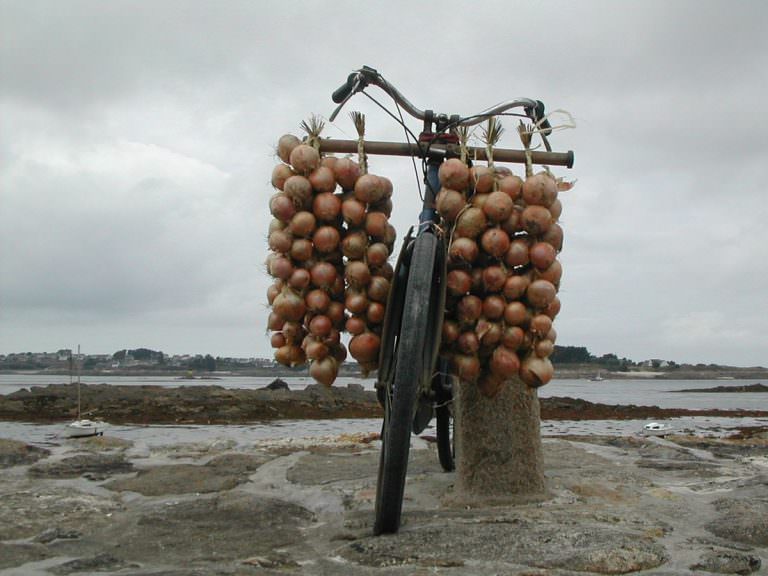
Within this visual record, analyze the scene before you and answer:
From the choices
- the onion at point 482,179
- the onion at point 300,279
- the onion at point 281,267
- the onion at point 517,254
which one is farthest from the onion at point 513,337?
the onion at point 281,267

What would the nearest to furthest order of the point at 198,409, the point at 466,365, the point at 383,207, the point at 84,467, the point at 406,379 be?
the point at 406,379
the point at 466,365
the point at 383,207
the point at 84,467
the point at 198,409

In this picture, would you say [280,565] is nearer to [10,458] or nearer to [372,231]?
[372,231]

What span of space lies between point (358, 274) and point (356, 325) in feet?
1.05

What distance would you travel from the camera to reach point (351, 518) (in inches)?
205

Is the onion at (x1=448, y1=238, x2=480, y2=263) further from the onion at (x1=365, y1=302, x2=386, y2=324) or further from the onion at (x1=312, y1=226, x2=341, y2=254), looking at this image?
the onion at (x1=312, y1=226, x2=341, y2=254)

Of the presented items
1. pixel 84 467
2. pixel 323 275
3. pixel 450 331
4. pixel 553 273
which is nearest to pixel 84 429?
pixel 84 467

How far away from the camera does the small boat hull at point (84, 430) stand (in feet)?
40.3

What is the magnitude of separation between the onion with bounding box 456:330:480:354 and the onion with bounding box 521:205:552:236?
0.72 meters

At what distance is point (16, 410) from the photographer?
19.9 meters

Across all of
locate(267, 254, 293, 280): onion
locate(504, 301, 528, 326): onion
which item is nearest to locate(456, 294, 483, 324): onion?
locate(504, 301, 528, 326): onion

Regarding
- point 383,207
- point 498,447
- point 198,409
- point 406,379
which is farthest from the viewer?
point 198,409

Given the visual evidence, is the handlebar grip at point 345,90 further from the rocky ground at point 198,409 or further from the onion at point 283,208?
the rocky ground at point 198,409

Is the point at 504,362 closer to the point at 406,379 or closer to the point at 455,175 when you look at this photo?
the point at 406,379

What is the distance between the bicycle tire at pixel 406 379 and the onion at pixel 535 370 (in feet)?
2.00
